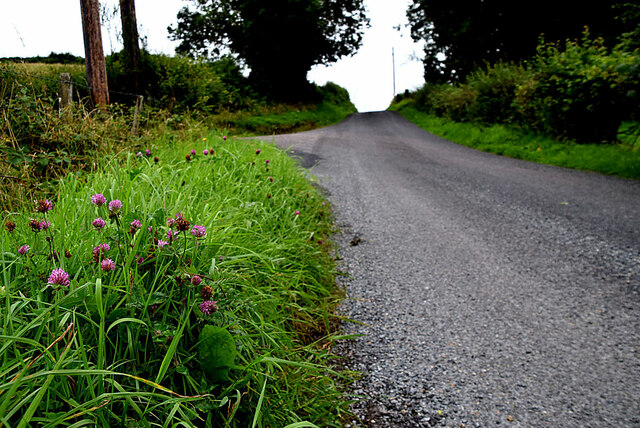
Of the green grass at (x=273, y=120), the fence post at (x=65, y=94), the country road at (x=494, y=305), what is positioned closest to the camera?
the country road at (x=494, y=305)

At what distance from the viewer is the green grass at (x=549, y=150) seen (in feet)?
23.8

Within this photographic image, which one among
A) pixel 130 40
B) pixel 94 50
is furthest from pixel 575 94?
pixel 130 40

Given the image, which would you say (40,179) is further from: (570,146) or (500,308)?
(570,146)

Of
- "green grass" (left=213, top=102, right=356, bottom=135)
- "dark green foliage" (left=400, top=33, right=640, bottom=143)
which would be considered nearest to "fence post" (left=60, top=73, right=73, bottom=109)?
"green grass" (left=213, top=102, right=356, bottom=135)

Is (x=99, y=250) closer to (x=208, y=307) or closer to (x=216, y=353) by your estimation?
(x=208, y=307)

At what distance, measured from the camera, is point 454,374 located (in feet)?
6.66

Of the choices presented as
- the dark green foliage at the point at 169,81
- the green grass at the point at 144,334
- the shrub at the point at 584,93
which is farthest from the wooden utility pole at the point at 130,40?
the shrub at the point at 584,93

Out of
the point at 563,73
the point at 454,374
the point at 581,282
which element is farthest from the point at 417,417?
the point at 563,73

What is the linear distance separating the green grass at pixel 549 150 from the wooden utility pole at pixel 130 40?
9342 mm

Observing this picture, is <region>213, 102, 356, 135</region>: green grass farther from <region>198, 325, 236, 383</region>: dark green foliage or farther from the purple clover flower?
<region>198, 325, 236, 383</region>: dark green foliage

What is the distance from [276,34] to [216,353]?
23047 millimetres

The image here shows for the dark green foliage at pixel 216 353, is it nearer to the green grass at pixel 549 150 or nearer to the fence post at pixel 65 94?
the fence post at pixel 65 94

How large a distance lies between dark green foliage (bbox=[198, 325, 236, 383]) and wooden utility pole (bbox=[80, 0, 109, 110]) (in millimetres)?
6127

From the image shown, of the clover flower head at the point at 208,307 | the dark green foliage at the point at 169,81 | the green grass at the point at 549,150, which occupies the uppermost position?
the dark green foliage at the point at 169,81
